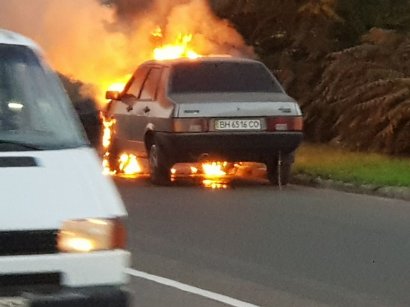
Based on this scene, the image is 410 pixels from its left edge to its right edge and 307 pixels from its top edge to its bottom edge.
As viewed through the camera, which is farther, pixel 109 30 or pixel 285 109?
pixel 109 30

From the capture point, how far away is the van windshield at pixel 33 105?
21.7ft

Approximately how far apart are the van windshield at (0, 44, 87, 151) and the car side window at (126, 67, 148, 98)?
35.9 ft

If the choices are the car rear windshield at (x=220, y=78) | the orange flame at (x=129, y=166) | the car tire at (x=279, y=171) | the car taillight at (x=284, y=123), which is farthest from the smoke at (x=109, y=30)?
the car taillight at (x=284, y=123)

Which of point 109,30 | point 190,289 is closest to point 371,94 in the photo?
point 109,30

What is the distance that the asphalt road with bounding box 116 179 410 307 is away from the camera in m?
9.23

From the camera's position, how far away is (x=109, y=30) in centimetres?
2286

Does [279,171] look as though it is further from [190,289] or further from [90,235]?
[90,235]

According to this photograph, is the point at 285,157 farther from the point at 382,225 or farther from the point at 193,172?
the point at 382,225

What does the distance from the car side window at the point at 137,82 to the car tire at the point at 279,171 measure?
2233 mm

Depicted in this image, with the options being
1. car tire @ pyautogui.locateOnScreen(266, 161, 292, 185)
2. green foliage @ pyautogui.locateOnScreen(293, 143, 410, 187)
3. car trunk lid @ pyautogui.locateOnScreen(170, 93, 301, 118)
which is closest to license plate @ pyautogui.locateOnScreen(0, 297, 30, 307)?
green foliage @ pyautogui.locateOnScreen(293, 143, 410, 187)

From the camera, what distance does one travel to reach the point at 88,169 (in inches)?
247

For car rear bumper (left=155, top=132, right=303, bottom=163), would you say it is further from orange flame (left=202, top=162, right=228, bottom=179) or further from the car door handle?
orange flame (left=202, top=162, right=228, bottom=179)

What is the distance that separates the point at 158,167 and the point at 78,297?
10908 mm

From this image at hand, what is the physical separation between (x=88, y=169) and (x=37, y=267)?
2.21 ft
